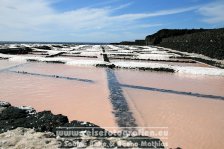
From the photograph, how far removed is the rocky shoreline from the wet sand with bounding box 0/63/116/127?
3.20 ft

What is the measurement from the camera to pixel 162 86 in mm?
6613

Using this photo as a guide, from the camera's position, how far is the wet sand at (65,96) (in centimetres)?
418

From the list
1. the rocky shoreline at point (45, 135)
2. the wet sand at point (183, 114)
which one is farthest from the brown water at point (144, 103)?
the rocky shoreline at point (45, 135)

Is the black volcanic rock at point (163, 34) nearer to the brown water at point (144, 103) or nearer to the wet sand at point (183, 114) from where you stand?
the brown water at point (144, 103)

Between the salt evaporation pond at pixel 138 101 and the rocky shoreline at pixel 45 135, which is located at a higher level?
the rocky shoreline at pixel 45 135

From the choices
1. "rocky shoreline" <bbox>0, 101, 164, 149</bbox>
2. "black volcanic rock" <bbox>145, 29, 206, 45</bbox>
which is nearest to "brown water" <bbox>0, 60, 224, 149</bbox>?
"rocky shoreline" <bbox>0, 101, 164, 149</bbox>

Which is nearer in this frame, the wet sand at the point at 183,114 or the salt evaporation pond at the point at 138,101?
the wet sand at the point at 183,114

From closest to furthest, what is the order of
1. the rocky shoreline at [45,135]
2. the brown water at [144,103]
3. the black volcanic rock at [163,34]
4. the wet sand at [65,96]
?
the rocky shoreline at [45,135]
the brown water at [144,103]
the wet sand at [65,96]
the black volcanic rock at [163,34]

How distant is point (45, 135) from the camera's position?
8.48 ft

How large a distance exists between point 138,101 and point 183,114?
40.9 inches

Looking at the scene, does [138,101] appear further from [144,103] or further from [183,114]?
[183,114]

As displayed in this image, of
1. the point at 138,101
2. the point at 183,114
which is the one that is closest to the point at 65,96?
the point at 138,101

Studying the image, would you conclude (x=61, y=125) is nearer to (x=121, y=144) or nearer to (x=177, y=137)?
(x=121, y=144)

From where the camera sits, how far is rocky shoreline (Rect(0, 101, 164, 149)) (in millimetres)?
2400
